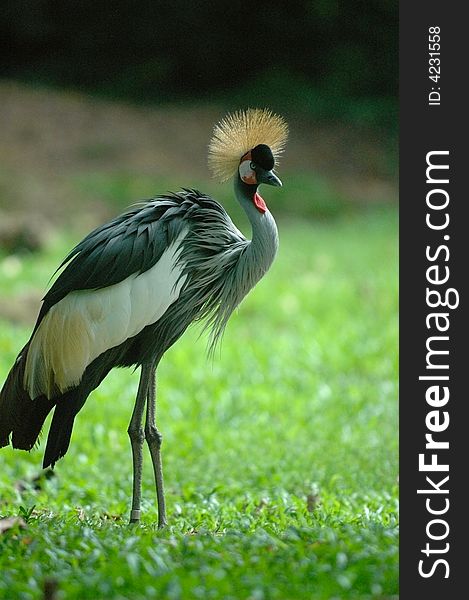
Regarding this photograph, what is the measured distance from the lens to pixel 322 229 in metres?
12.6

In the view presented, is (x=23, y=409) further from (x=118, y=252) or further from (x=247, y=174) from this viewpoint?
(x=247, y=174)

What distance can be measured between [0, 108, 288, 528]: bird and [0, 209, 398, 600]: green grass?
1.36 feet

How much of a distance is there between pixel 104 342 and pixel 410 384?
1140 millimetres

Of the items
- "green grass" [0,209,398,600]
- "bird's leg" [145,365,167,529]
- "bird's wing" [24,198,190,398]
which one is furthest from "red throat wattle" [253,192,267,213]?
"green grass" [0,209,398,600]

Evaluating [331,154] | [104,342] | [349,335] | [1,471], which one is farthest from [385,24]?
[104,342]

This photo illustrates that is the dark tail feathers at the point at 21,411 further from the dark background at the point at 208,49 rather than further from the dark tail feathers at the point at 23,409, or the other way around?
the dark background at the point at 208,49

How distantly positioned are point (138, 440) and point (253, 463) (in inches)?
72.8

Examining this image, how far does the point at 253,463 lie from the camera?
229 inches

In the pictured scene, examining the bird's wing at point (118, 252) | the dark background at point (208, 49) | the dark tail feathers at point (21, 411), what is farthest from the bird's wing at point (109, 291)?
the dark background at point (208, 49)

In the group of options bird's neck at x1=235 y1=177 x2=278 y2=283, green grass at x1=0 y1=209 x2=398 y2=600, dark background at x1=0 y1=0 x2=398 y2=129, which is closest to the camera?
green grass at x1=0 y1=209 x2=398 y2=600

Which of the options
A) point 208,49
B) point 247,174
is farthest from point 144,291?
point 208,49

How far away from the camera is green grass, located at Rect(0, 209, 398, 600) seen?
2988mm

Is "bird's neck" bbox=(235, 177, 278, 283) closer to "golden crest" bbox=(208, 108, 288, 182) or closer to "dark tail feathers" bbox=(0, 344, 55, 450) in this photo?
"golden crest" bbox=(208, 108, 288, 182)

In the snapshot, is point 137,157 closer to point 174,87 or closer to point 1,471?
point 174,87
